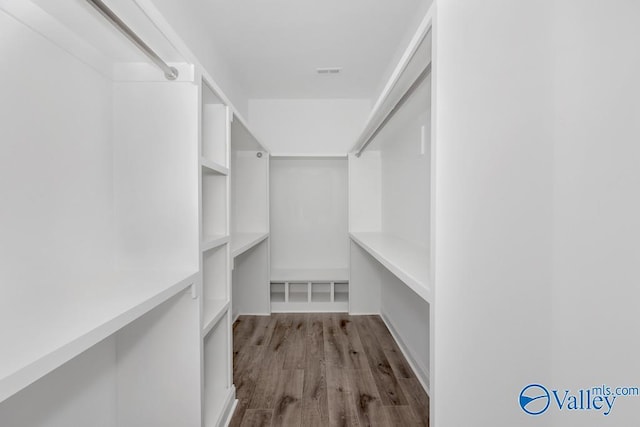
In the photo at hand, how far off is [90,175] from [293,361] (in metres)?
1.82

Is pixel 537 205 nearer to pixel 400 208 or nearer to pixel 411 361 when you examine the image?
pixel 411 361

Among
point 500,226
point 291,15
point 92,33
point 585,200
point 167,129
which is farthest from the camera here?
point 291,15

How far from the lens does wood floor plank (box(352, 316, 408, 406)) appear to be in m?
1.91

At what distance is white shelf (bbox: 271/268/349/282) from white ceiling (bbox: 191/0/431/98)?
2023 mm

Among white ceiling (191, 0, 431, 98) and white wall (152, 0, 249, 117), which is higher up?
white ceiling (191, 0, 431, 98)

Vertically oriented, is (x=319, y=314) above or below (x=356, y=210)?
below

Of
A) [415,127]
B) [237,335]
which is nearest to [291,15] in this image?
[415,127]

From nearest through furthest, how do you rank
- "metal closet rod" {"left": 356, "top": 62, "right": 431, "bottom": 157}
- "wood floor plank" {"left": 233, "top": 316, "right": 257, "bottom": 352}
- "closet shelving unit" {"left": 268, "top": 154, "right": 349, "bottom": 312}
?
"metal closet rod" {"left": 356, "top": 62, "right": 431, "bottom": 157} → "wood floor plank" {"left": 233, "top": 316, "right": 257, "bottom": 352} → "closet shelving unit" {"left": 268, "top": 154, "right": 349, "bottom": 312}

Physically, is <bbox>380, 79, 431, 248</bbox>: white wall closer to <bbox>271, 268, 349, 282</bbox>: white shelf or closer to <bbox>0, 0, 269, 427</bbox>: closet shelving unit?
<bbox>271, 268, 349, 282</bbox>: white shelf

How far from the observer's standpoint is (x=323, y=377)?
2.14 m

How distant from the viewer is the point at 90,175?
45.5 inches

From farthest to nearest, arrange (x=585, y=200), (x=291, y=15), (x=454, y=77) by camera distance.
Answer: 1. (x=291, y=15)
2. (x=454, y=77)
3. (x=585, y=200)

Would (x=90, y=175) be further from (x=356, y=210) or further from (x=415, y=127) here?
(x=356, y=210)

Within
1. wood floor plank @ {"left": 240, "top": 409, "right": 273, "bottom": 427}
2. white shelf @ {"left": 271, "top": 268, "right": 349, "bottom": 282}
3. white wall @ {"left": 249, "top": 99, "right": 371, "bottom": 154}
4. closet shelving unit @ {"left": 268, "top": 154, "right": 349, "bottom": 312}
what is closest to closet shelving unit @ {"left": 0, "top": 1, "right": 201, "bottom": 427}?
wood floor plank @ {"left": 240, "top": 409, "right": 273, "bottom": 427}
